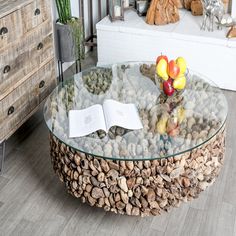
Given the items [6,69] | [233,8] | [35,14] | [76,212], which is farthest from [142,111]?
[233,8]

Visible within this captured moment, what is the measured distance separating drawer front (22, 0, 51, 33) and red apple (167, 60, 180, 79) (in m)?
0.82

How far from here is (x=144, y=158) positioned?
5.34 feet

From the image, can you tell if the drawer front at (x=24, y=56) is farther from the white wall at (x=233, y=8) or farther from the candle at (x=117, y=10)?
the white wall at (x=233, y=8)

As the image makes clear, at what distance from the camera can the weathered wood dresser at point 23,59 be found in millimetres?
2070

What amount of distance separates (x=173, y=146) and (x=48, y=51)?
46.1 inches

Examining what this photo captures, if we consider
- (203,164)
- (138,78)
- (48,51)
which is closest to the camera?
(203,164)

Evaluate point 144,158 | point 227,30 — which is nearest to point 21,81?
point 144,158

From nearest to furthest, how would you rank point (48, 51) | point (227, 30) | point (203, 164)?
point (203, 164)
point (48, 51)
point (227, 30)

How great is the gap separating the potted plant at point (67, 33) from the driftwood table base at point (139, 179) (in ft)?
4.09

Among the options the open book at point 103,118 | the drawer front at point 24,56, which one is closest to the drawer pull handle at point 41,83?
the drawer front at point 24,56

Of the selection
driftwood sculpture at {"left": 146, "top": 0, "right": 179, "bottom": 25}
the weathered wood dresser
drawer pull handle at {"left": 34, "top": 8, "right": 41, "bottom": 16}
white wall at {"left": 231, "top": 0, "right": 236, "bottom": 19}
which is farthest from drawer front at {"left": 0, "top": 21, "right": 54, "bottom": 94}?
white wall at {"left": 231, "top": 0, "right": 236, "bottom": 19}

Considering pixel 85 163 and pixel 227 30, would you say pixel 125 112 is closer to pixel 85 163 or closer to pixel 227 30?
pixel 85 163

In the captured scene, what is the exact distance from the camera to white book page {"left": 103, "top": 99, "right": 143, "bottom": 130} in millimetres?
1809

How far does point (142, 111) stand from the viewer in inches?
75.8
